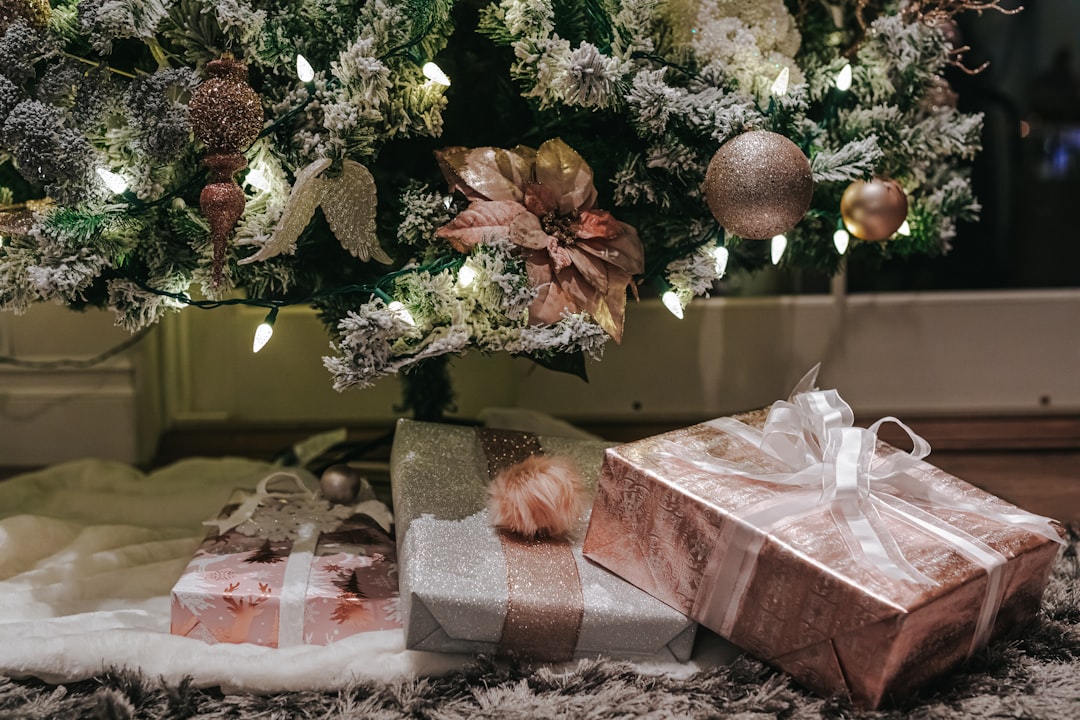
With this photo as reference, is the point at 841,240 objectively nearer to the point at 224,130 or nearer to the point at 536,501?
the point at 536,501

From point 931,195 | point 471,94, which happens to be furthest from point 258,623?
point 931,195

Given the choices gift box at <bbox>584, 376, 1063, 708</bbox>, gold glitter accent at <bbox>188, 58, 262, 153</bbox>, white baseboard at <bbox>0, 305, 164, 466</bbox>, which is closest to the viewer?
gift box at <bbox>584, 376, 1063, 708</bbox>

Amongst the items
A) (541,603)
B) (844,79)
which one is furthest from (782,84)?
(541,603)

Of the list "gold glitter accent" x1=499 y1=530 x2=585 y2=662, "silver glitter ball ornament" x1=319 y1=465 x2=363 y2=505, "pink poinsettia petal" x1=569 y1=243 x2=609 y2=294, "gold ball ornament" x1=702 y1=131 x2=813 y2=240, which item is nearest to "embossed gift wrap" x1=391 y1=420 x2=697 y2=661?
"gold glitter accent" x1=499 y1=530 x2=585 y2=662

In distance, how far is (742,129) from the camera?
90cm

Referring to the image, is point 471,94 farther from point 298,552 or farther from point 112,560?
point 112,560

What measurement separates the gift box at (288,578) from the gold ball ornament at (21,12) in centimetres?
48

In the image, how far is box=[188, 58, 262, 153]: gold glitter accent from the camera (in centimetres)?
81

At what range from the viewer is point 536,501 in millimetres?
857

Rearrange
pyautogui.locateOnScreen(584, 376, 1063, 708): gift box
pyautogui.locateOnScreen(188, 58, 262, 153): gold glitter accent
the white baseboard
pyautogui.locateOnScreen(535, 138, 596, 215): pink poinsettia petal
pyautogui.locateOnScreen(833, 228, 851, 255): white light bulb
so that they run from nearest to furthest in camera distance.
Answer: pyautogui.locateOnScreen(584, 376, 1063, 708): gift box
pyautogui.locateOnScreen(188, 58, 262, 153): gold glitter accent
pyautogui.locateOnScreen(535, 138, 596, 215): pink poinsettia petal
pyautogui.locateOnScreen(833, 228, 851, 255): white light bulb
the white baseboard

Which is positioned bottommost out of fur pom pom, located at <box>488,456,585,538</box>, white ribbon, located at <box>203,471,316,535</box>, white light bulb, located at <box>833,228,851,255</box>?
white ribbon, located at <box>203,471,316,535</box>

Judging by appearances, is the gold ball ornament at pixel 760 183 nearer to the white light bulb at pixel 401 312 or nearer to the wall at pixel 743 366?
the white light bulb at pixel 401 312

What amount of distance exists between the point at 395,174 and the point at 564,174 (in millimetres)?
199

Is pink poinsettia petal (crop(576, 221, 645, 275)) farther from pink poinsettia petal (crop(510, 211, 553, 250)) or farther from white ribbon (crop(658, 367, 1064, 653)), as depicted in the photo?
white ribbon (crop(658, 367, 1064, 653))
